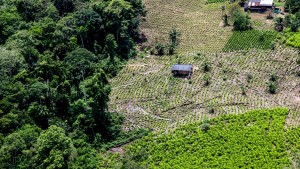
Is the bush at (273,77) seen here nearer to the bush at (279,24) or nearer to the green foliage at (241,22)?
the bush at (279,24)

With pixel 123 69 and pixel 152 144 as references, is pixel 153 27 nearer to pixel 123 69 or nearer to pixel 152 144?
pixel 123 69

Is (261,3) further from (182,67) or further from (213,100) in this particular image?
(213,100)

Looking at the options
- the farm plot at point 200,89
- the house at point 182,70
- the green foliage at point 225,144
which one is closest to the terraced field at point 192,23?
the farm plot at point 200,89

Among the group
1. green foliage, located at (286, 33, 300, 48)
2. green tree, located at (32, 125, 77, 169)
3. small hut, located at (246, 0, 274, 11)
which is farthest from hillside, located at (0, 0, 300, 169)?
small hut, located at (246, 0, 274, 11)

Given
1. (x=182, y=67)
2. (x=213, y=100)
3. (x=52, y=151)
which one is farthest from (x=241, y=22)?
(x=52, y=151)

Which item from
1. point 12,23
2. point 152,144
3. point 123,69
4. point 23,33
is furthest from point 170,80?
point 12,23

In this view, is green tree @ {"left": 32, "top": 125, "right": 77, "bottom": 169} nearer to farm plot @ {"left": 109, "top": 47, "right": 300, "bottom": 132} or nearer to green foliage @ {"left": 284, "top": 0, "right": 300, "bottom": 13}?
farm plot @ {"left": 109, "top": 47, "right": 300, "bottom": 132}
